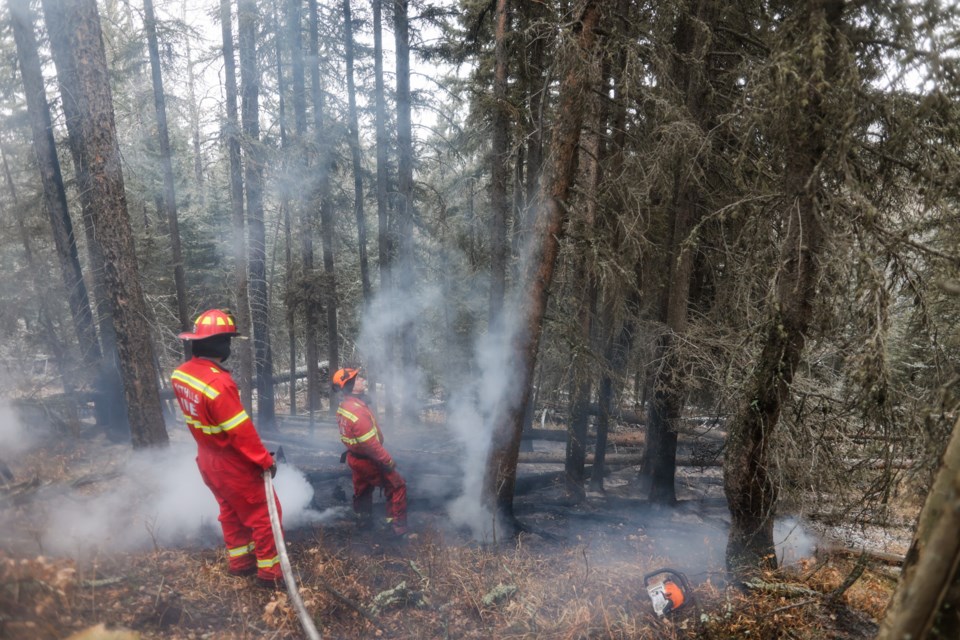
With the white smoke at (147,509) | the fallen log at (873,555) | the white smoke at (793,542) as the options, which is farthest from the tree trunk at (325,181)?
the fallen log at (873,555)

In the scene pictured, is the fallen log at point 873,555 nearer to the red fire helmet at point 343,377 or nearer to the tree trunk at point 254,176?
the red fire helmet at point 343,377

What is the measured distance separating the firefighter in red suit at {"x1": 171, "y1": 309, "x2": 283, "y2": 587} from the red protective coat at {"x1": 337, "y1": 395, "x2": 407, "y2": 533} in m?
1.90

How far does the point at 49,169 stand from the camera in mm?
9773

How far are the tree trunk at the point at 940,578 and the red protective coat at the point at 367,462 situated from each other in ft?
17.9

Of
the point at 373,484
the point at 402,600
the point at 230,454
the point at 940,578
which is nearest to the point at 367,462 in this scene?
the point at 373,484

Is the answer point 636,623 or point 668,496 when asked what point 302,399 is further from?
point 636,623

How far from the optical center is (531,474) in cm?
1016

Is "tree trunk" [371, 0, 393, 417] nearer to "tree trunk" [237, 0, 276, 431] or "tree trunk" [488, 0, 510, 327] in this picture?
"tree trunk" [237, 0, 276, 431]

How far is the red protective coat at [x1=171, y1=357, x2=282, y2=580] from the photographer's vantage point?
4.41 metres

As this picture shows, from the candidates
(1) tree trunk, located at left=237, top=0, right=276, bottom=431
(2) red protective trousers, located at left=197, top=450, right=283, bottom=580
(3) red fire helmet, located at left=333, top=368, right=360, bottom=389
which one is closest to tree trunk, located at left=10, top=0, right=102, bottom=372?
(1) tree trunk, located at left=237, top=0, right=276, bottom=431

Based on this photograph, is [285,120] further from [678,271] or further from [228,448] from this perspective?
[228,448]

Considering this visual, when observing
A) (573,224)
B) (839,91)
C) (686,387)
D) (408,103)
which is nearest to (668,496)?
(686,387)

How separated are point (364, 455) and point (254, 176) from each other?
31.0 ft

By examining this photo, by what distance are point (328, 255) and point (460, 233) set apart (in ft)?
15.2
